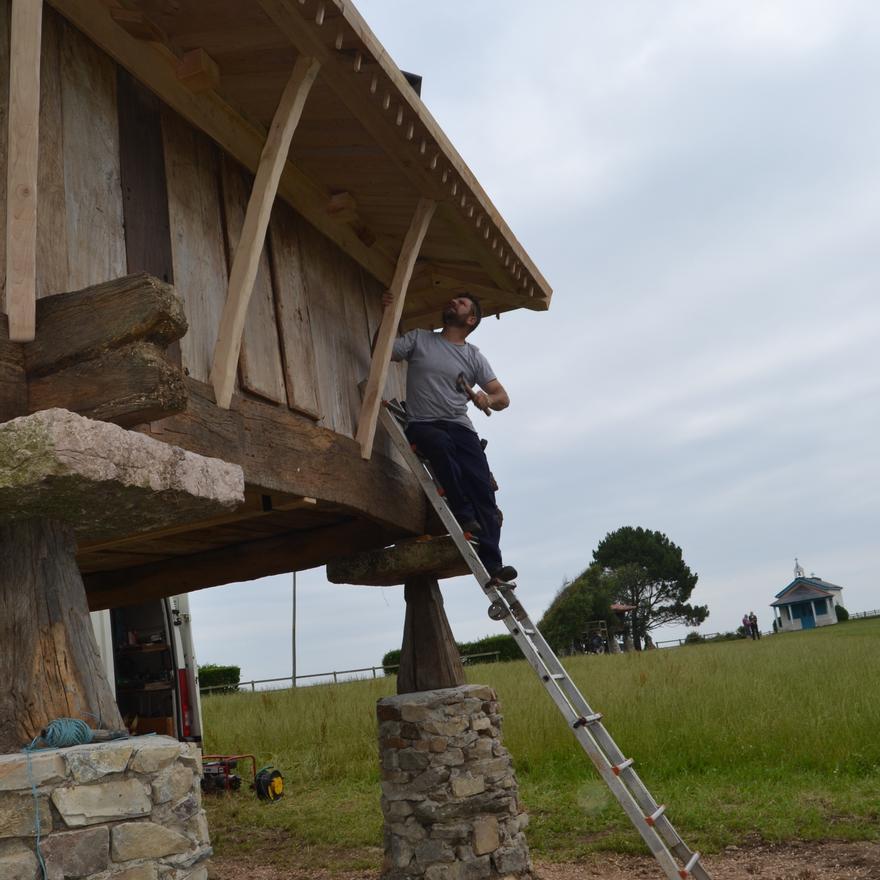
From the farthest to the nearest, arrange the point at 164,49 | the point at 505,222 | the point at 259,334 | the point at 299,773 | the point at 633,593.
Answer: the point at 633,593, the point at 299,773, the point at 505,222, the point at 259,334, the point at 164,49

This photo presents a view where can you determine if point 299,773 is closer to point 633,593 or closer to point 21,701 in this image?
point 21,701

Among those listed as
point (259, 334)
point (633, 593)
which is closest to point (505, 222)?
point (259, 334)

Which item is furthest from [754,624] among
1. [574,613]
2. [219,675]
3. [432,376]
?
[432,376]

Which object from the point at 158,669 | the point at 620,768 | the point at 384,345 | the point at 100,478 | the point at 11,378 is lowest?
the point at 620,768

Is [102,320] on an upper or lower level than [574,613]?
lower

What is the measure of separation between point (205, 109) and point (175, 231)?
0.76 m

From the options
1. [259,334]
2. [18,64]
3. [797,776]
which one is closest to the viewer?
[18,64]

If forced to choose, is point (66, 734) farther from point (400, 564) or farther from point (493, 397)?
point (493, 397)

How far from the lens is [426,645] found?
719 centimetres

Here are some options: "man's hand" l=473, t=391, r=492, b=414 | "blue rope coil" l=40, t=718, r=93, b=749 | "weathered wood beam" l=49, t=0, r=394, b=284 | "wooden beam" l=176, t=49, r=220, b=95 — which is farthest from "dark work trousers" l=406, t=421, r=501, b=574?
"blue rope coil" l=40, t=718, r=93, b=749

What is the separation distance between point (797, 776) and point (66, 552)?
772 centimetres

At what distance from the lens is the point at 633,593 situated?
2346 inches

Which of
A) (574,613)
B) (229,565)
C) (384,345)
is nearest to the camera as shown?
(384,345)

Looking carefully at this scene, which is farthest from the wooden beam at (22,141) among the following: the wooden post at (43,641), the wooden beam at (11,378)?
the wooden post at (43,641)
